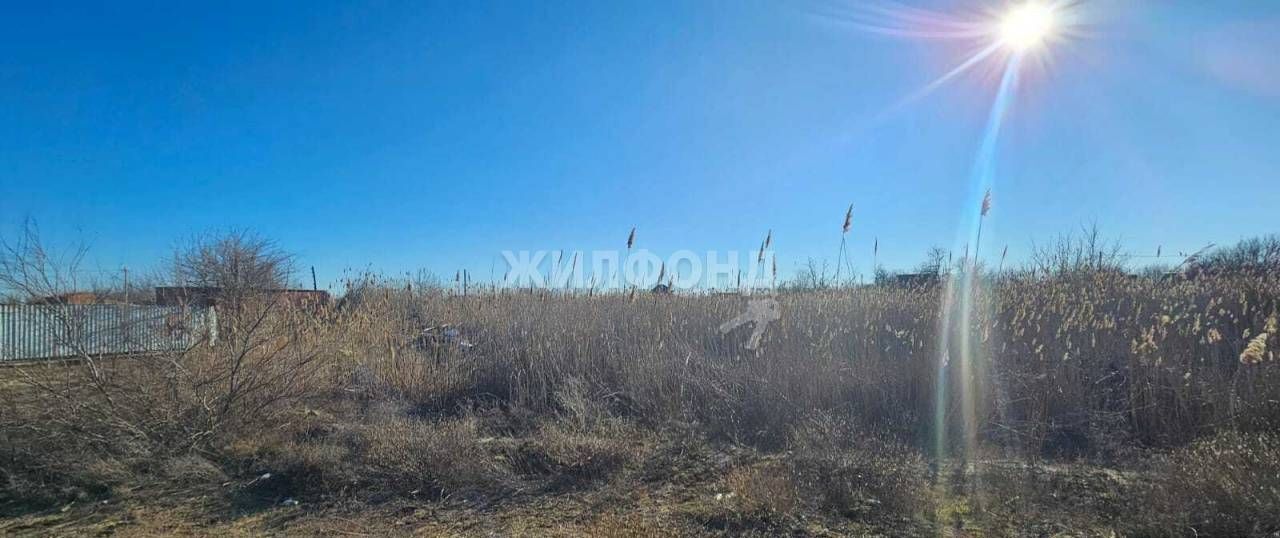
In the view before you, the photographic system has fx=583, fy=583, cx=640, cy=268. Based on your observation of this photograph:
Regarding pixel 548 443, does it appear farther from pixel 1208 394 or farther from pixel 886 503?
pixel 1208 394

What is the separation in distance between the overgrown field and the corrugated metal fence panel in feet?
0.51

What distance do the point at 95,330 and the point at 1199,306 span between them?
34.3 feet

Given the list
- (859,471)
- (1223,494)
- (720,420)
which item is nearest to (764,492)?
(859,471)

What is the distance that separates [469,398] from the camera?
20.3 ft

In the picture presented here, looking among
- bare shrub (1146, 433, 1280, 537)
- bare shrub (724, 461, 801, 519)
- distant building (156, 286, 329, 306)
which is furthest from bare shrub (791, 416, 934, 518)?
distant building (156, 286, 329, 306)

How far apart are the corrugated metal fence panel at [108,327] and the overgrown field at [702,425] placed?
0.51ft

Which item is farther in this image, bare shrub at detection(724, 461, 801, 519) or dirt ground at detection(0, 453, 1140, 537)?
bare shrub at detection(724, 461, 801, 519)

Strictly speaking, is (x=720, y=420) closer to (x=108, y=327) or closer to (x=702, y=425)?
(x=702, y=425)

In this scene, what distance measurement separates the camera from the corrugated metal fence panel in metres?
4.51

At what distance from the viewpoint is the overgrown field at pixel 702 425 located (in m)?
3.46

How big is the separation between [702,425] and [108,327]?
4977 mm

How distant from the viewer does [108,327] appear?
468 centimetres

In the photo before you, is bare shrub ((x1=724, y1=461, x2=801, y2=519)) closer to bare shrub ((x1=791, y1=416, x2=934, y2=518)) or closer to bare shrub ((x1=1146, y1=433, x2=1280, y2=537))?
bare shrub ((x1=791, y1=416, x2=934, y2=518))

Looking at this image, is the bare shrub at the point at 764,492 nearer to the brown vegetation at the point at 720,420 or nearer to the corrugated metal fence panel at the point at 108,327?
the brown vegetation at the point at 720,420
